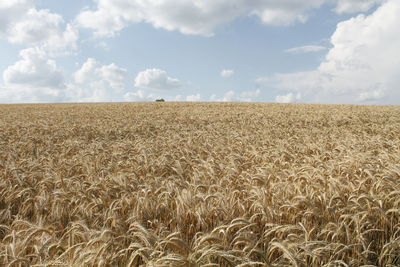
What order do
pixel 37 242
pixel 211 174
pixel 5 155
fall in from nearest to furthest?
1. pixel 37 242
2. pixel 211 174
3. pixel 5 155

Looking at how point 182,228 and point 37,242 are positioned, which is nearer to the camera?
point 37,242

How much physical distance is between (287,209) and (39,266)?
274 centimetres

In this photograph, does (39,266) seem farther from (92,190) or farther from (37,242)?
(92,190)

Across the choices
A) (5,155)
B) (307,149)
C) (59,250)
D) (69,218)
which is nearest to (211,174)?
(69,218)

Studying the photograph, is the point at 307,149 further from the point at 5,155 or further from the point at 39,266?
the point at 5,155

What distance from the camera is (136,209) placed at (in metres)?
3.31

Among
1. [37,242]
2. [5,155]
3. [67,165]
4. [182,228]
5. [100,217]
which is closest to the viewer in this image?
[37,242]

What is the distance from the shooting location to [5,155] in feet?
23.7

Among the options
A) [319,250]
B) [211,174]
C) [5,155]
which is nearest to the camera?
[319,250]

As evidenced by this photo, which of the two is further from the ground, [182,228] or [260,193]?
[260,193]

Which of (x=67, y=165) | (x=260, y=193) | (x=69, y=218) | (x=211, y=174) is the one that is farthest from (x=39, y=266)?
(x=67, y=165)

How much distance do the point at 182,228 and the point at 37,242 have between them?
155 centimetres

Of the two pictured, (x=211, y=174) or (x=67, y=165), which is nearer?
(x=211, y=174)

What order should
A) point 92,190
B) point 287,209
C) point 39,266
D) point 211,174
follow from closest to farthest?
point 39,266
point 287,209
point 92,190
point 211,174
